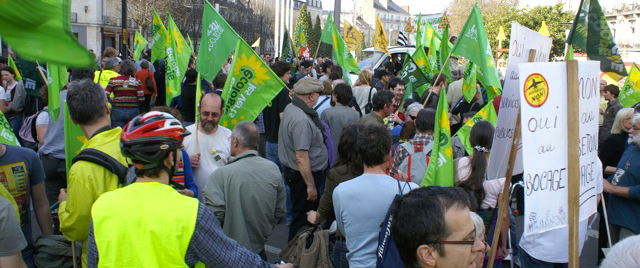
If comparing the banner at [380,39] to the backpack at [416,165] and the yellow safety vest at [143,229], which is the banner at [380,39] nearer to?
the backpack at [416,165]

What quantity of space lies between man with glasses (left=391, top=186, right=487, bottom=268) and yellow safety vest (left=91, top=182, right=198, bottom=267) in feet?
2.79

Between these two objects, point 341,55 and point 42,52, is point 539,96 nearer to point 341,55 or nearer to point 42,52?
point 42,52

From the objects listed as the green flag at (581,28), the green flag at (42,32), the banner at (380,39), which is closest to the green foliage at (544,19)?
the banner at (380,39)

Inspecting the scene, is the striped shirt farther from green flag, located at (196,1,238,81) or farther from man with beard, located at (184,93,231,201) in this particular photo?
man with beard, located at (184,93,231,201)

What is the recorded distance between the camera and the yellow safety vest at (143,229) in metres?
2.33

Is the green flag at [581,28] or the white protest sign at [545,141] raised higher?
the green flag at [581,28]

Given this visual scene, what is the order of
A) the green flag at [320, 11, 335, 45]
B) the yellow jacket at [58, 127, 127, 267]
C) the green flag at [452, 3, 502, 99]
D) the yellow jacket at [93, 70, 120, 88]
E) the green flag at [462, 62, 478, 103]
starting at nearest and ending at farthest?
1. the yellow jacket at [58, 127, 127, 267]
2. the green flag at [452, 3, 502, 99]
3. the green flag at [462, 62, 478, 103]
4. the yellow jacket at [93, 70, 120, 88]
5. the green flag at [320, 11, 335, 45]

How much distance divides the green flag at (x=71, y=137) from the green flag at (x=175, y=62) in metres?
3.59

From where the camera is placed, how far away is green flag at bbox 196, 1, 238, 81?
6586 mm

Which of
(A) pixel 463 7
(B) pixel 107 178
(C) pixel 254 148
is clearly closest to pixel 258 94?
(C) pixel 254 148

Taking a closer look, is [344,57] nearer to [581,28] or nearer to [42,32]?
[581,28]

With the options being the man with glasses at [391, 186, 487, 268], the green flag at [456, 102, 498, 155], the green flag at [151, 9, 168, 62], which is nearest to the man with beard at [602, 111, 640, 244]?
the green flag at [456, 102, 498, 155]

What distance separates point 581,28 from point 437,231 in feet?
8.91

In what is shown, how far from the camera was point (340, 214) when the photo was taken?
3.61 meters
